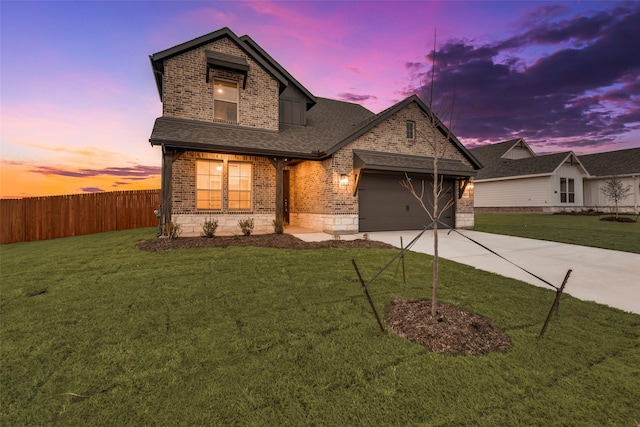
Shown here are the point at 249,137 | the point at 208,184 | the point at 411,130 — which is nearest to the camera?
the point at 208,184

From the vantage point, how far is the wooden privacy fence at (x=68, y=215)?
1061 cm

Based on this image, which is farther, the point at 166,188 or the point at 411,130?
the point at 411,130

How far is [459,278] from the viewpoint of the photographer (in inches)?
206

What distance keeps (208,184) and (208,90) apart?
14.0 feet

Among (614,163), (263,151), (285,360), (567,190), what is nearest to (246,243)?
(263,151)

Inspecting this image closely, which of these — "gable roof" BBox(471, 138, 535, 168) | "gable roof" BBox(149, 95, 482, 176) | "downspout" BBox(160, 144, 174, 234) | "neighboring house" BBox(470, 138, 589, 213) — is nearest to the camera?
"downspout" BBox(160, 144, 174, 234)

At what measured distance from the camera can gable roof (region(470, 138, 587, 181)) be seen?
22766 mm

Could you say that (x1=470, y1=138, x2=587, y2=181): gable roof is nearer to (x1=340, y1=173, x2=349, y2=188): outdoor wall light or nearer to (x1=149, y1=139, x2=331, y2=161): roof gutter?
(x1=340, y1=173, x2=349, y2=188): outdoor wall light

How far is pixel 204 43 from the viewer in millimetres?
11477

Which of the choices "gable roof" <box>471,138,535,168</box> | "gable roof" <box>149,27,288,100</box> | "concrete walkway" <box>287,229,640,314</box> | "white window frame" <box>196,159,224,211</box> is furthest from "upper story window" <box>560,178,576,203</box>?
"white window frame" <box>196,159,224,211</box>

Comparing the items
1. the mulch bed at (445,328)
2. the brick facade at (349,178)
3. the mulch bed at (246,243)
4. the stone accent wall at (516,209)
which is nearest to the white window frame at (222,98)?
the brick facade at (349,178)

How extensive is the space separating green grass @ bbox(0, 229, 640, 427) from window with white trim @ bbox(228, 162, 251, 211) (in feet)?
22.9

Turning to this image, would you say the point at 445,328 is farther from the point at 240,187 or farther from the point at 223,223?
the point at 240,187

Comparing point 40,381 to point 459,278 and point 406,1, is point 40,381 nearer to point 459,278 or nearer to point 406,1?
point 459,278
